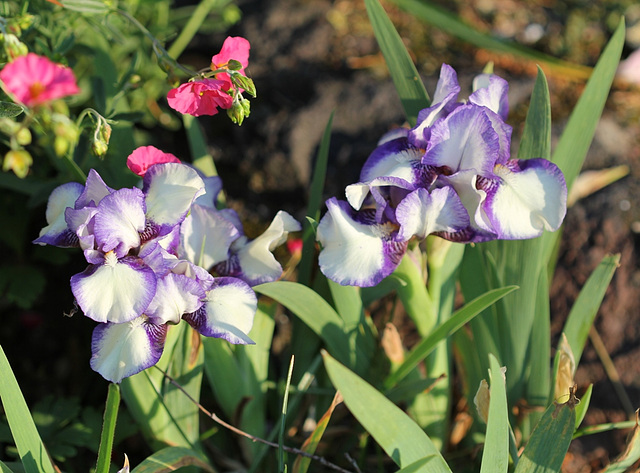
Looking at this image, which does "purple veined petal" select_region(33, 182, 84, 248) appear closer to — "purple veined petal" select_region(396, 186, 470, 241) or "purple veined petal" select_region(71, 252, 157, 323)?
"purple veined petal" select_region(71, 252, 157, 323)

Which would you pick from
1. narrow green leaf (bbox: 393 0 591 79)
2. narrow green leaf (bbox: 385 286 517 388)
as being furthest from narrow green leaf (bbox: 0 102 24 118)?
narrow green leaf (bbox: 393 0 591 79)

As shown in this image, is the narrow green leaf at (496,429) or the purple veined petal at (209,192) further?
the purple veined petal at (209,192)

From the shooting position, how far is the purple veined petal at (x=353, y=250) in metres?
0.79

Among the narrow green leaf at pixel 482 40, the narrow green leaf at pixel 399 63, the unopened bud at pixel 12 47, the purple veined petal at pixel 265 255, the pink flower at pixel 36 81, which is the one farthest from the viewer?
the narrow green leaf at pixel 482 40

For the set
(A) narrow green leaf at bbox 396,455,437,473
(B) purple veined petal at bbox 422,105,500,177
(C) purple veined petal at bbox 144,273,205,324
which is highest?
(B) purple veined petal at bbox 422,105,500,177

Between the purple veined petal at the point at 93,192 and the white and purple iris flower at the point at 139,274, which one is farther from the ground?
the purple veined petal at the point at 93,192

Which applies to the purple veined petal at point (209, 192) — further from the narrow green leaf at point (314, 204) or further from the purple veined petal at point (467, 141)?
the purple veined petal at point (467, 141)

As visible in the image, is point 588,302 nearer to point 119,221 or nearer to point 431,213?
point 431,213

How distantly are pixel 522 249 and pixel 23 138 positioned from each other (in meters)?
0.73

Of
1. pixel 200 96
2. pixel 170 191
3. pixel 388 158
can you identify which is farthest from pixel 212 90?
pixel 388 158

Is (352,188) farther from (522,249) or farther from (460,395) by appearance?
(460,395)

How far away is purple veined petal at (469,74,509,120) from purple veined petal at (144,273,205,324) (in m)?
0.45

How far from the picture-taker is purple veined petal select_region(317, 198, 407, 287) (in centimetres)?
79

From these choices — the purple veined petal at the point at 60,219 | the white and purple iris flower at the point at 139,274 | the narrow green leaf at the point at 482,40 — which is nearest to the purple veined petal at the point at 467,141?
the white and purple iris flower at the point at 139,274
